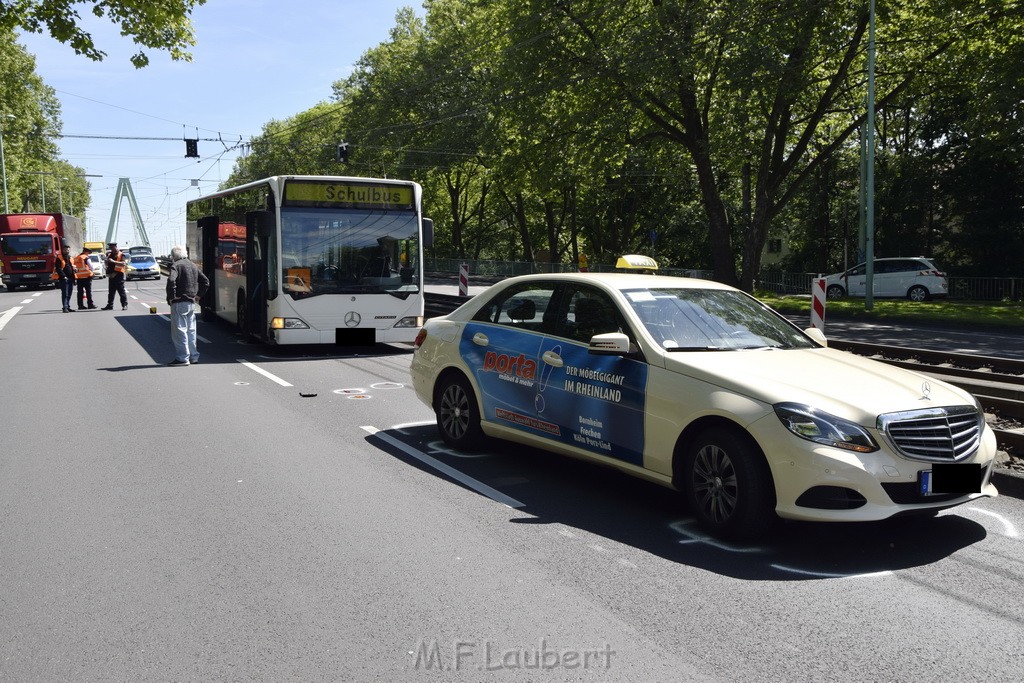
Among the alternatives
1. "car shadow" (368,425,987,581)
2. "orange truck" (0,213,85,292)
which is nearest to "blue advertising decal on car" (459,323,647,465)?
"car shadow" (368,425,987,581)

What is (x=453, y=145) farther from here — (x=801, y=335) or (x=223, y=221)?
(x=801, y=335)

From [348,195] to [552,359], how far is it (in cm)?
931

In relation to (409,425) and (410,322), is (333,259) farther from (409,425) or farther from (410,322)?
(409,425)

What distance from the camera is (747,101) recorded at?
87.0 ft

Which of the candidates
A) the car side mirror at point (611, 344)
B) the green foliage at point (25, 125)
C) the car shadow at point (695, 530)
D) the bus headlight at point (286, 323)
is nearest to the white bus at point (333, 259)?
the bus headlight at point (286, 323)

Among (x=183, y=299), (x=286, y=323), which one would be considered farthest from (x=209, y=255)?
(x=183, y=299)

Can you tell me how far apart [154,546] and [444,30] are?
51.1 metres

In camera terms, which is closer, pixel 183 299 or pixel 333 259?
pixel 183 299

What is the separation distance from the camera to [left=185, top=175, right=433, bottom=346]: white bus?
14.8 m

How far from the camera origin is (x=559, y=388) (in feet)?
21.8

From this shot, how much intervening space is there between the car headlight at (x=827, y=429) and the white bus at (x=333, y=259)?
10641 mm

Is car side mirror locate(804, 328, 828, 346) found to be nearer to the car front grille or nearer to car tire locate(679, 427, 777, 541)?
the car front grille

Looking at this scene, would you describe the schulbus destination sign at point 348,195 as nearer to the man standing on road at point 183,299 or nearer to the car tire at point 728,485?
the man standing on road at point 183,299

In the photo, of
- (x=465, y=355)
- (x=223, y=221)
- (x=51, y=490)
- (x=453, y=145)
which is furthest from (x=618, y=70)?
(x=453, y=145)
